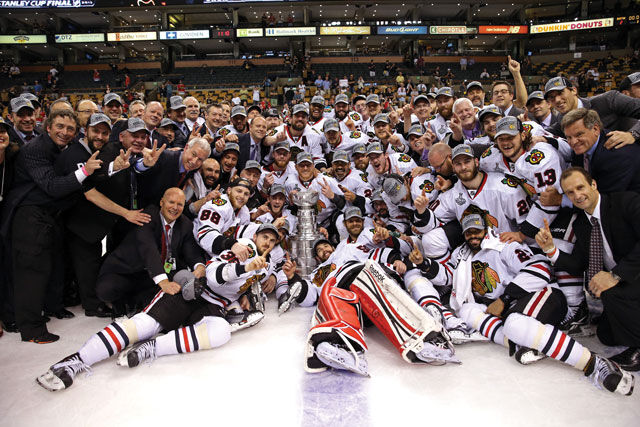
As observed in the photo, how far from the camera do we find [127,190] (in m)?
3.96

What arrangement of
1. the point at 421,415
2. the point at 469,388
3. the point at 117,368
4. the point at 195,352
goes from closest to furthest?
the point at 421,415
the point at 469,388
the point at 117,368
the point at 195,352

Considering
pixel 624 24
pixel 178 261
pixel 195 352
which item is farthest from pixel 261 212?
pixel 624 24

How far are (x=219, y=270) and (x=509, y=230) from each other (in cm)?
281

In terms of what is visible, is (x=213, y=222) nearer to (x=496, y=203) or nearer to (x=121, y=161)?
(x=121, y=161)

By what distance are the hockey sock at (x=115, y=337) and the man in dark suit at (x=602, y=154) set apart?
3681 millimetres

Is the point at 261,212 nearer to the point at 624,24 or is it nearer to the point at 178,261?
the point at 178,261

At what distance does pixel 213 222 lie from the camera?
13.5 ft

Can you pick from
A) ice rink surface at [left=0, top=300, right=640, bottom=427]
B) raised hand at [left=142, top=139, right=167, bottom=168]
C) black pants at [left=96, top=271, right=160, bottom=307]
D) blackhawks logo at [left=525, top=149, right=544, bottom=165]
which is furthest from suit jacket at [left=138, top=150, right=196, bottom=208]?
blackhawks logo at [left=525, top=149, right=544, bottom=165]

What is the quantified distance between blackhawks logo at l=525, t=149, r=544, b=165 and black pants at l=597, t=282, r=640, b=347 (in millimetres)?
1194

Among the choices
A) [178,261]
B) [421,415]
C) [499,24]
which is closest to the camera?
[421,415]

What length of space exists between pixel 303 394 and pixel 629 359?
88.4 inches

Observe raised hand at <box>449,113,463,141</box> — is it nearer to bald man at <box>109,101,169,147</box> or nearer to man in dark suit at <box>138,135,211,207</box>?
man in dark suit at <box>138,135,211,207</box>

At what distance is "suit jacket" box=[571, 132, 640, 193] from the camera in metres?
3.09

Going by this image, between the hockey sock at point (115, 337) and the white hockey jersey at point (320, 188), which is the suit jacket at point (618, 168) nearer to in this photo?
the white hockey jersey at point (320, 188)
